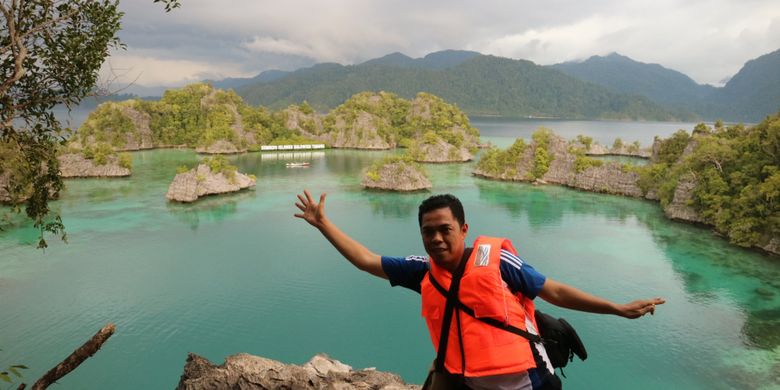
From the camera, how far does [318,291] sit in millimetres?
22516

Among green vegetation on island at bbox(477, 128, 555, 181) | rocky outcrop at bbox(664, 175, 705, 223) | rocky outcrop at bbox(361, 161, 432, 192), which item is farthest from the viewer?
green vegetation on island at bbox(477, 128, 555, 181)

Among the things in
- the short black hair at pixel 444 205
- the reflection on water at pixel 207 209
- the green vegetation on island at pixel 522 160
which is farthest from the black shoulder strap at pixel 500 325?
the green vegetation on island at pixel 522 160

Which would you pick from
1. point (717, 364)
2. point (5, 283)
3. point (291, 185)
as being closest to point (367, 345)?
point (717, 364)

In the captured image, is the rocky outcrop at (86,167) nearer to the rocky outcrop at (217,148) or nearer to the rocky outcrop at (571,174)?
the rocky outcrop at (217,148)

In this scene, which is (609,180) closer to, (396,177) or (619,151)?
(396,177)

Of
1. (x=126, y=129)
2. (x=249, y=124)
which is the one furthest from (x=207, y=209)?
(x=126, y=129)

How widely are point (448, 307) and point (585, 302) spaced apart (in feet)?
3.10

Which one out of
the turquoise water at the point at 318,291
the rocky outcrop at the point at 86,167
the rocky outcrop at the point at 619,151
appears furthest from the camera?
the rocky outcrop at the point at 619,151

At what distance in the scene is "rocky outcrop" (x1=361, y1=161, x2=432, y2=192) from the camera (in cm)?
5029

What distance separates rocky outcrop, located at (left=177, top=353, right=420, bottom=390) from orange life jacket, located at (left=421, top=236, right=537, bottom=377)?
6.37 meters

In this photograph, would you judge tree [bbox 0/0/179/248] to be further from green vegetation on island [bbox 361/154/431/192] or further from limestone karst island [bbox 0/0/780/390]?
green vegetation on island [bbox 361/154/431/192]

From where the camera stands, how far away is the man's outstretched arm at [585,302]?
2.85 meters

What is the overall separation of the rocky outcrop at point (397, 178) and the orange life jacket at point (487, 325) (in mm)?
47253

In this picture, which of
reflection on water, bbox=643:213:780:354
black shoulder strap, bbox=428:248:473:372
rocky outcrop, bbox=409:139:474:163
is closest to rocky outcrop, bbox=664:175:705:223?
reflection on water, bbox=643:213:780:354
